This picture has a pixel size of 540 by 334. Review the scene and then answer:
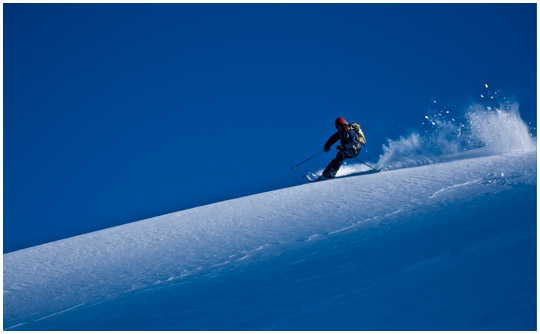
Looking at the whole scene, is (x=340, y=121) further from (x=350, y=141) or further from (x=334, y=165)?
(x=334, y=165)

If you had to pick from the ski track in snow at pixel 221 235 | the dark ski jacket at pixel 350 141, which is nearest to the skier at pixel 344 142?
the dark ski jacket at pixel 350 141

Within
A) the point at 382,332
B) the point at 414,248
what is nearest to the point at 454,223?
the point at 414,248

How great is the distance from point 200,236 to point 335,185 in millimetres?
2876

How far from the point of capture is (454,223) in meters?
4.28

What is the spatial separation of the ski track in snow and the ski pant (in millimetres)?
244

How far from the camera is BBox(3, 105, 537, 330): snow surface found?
266 centimetres

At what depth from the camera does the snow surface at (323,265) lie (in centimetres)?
→ 266

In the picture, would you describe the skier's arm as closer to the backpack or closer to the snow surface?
the backpack

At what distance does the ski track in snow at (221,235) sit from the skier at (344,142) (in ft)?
1.69

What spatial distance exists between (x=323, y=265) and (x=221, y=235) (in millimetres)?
2573

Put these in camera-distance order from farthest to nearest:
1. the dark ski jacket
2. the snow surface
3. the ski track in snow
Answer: the dark ski jacket, the ski track in snow, the snow surface

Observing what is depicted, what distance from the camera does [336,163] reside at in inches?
323

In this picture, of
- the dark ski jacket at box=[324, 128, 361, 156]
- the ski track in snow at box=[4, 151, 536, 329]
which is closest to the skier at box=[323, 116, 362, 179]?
the dark ski jacket at box=[324, 128, 361, 156]

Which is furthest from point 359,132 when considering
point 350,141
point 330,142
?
point 330,142
